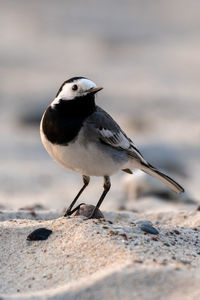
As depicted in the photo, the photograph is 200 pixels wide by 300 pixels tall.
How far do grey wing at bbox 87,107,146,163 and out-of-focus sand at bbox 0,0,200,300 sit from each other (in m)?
0.68

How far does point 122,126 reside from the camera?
12.5 meters

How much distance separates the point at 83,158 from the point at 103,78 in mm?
11449

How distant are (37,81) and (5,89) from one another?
Result: 3.15 feet

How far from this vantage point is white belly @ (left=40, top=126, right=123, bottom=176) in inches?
197

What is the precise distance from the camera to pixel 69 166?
5.23 m

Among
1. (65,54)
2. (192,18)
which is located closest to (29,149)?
(65,54)

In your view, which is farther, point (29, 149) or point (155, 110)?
point (155, 110)

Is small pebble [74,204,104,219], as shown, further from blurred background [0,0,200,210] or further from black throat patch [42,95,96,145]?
blurred background [0,0,200,210]

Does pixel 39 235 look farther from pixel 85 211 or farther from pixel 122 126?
pixel 122 126

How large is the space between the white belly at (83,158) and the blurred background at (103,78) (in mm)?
2574

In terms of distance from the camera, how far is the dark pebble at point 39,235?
15.8 ft

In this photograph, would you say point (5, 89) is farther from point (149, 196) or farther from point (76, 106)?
point (76, 106)

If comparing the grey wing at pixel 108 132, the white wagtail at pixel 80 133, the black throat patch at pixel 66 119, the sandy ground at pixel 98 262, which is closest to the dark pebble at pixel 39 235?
the sandy ground at pixel 98 262

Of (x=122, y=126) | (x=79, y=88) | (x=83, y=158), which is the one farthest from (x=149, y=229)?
(x=122, y=126)
